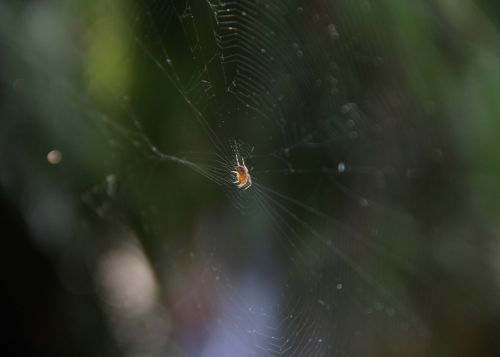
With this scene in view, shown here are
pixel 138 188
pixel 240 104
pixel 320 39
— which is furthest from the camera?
pixel 138 188

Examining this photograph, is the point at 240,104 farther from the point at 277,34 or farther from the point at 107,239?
the point at 107,239

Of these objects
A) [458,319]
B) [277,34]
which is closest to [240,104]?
[277,34]

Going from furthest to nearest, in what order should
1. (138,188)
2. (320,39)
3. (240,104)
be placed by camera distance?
(138,188), (320,39), (240,104)

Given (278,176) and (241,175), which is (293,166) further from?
(241,175)

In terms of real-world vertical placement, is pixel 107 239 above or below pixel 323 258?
above

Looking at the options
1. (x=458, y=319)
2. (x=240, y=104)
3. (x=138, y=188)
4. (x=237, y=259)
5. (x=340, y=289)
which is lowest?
(x=458, y=319)

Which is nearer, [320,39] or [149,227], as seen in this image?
[320,39]

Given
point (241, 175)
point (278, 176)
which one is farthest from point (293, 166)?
point (241, 175)
